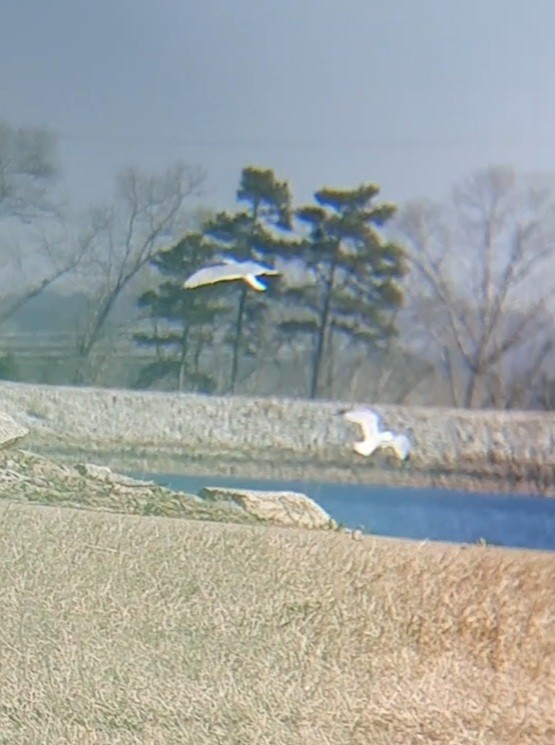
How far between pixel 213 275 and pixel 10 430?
105 centimetres

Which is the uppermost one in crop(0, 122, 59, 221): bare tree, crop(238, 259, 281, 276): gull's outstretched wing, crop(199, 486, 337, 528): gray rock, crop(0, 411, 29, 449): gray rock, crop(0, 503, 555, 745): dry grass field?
crop(0, 122, 59, 221): bare tree

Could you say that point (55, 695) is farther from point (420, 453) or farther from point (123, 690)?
point (420, 453)

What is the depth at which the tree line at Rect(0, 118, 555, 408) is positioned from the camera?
2695 mm

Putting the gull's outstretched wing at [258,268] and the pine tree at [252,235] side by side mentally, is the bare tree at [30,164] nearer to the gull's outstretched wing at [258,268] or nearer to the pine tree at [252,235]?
the pine tree at [252,235]

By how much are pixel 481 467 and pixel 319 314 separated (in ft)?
2.60

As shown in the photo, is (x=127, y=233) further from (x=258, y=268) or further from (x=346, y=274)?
(x=346, y=274)

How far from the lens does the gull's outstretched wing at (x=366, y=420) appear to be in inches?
110

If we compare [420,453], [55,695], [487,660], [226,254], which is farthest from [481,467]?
[55,695]

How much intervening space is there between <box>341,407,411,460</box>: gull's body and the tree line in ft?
0.24

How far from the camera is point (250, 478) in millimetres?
2918

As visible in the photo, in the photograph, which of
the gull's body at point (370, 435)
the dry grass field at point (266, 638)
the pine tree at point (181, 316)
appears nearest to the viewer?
the dry grass field at point (266, 638)

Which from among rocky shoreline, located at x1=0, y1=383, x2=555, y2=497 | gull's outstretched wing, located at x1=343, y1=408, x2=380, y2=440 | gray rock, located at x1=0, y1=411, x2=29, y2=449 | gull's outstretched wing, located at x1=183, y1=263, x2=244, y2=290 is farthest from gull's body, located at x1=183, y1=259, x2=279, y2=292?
gray rock, located at x1=0, y1=411, x2=29, y2=449

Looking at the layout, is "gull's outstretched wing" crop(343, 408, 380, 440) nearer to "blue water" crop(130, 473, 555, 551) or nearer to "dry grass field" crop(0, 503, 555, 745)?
"blue water" crop(130, 473, 555, 551)

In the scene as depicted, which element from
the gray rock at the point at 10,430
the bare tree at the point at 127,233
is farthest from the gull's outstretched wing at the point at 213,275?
the gray rock at the point at 10,430
